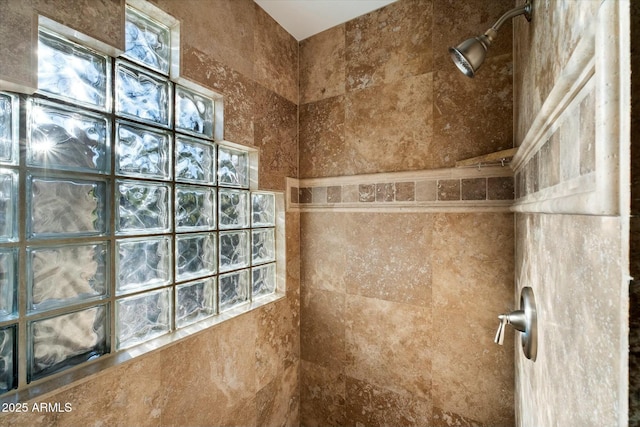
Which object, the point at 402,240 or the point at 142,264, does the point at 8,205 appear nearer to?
the point at 142,264

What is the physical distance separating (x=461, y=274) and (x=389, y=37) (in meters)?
1.28

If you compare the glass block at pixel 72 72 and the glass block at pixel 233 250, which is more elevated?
the glass block at pixel 72 72

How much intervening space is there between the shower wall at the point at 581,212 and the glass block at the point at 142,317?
120 centimetres

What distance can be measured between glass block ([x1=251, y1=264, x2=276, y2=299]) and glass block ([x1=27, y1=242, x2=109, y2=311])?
690 mm

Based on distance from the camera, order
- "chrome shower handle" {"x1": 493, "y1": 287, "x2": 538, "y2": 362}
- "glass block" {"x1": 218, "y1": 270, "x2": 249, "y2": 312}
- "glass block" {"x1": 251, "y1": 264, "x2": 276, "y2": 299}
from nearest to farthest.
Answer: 1. "chrome shower handle" {"x1": 493, "y1": 287, "x2": 538, "y2": 362}
2. "glass block" {"x1": 218, "y1": 270, "x2": 249, "y2": 312}
3. "glass block" {"x1": 251, "y1": 264, "x2": 276, "y2": 299}

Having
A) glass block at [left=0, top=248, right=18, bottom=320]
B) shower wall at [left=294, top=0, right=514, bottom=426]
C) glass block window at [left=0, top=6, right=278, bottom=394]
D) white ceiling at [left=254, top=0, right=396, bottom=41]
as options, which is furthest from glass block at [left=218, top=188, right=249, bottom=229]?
white ceiling at [left=254, top=0, right=396, bottom=41]

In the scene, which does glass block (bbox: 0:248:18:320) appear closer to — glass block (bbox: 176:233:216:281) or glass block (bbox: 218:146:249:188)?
glass block (bbox: 176:233:216:281)

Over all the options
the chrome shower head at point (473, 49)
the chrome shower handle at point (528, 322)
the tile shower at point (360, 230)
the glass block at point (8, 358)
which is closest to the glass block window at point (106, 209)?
the glass block at point (8, 358)

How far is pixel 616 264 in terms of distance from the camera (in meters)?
0.25

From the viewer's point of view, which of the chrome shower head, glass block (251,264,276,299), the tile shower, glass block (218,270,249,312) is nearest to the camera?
the chrome shower head

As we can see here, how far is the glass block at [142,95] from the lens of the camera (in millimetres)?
931

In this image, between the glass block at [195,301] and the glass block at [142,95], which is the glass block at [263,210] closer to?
the glass block at [195,301]

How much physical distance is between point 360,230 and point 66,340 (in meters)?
1.26

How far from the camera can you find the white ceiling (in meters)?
1.36
